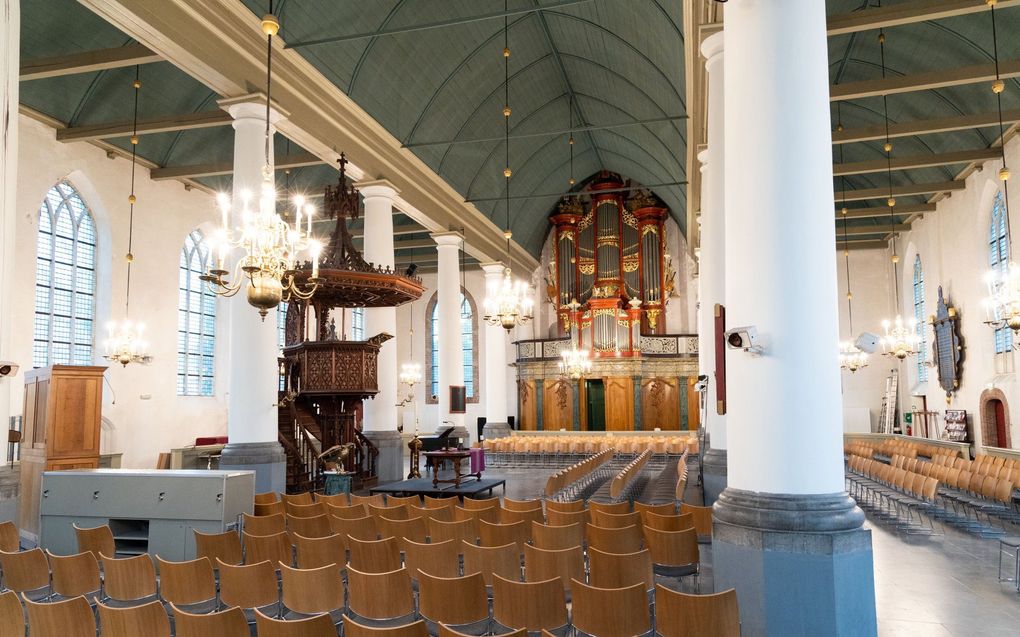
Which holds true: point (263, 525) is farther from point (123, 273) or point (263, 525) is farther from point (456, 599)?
point (123, 273)

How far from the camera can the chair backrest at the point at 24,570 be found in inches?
217

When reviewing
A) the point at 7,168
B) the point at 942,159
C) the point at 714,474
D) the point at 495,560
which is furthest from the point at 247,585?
the point at 942,159

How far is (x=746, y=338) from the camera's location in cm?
493

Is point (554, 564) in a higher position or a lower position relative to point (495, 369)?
lower

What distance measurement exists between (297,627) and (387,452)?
1189 cm

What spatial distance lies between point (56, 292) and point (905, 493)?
16.2m

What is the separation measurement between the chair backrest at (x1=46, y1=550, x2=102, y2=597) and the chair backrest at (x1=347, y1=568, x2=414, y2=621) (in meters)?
2.12

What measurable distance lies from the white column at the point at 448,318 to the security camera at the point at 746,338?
1454cm

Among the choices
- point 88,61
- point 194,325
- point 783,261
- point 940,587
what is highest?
point 88,61

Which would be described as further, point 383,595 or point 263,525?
point 263,525

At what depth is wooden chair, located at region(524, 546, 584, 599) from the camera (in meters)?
5.30

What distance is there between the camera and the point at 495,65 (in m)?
16.4

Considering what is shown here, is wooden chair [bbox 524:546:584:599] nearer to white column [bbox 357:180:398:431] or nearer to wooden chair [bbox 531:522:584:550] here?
wooden chair [bbox 531:522:584:550]

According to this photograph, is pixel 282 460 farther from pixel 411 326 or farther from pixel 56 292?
pixel 411 326
